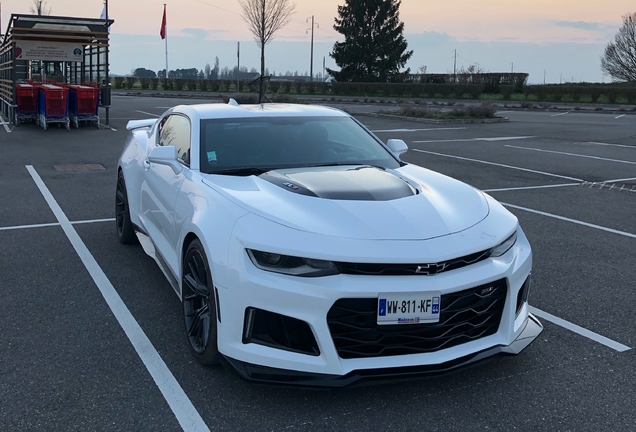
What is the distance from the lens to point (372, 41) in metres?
59.1

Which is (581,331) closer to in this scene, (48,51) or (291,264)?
(291,264)

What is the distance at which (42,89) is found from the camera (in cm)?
1852

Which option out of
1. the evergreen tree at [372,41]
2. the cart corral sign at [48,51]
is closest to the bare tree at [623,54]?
the evergreen tree at [372,41]

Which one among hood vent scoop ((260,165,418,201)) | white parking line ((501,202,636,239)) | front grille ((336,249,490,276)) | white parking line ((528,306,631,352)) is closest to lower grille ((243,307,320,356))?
front grille ((336,249,490,276))

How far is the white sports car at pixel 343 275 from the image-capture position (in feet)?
10.2

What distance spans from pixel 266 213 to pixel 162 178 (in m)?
1.65

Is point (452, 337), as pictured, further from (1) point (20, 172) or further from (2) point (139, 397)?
(1) point (20, 172)

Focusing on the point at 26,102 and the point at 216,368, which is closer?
the point at 216,368

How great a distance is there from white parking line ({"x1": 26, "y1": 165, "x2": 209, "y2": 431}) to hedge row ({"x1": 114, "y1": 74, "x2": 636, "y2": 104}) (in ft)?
130

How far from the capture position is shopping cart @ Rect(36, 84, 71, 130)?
18.1 meters

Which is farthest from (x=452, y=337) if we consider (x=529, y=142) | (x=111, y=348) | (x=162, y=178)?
(x=529, y=142)

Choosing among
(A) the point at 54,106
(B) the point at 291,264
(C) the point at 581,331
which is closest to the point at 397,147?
(C) the point at 581,331

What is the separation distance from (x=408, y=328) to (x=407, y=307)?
0.12m

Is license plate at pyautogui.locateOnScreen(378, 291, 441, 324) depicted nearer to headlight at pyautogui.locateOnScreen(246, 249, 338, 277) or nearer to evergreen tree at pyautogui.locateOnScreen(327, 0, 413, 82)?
headlight at pyautogui.locateOnScreen(246, 249, 338, 277)
